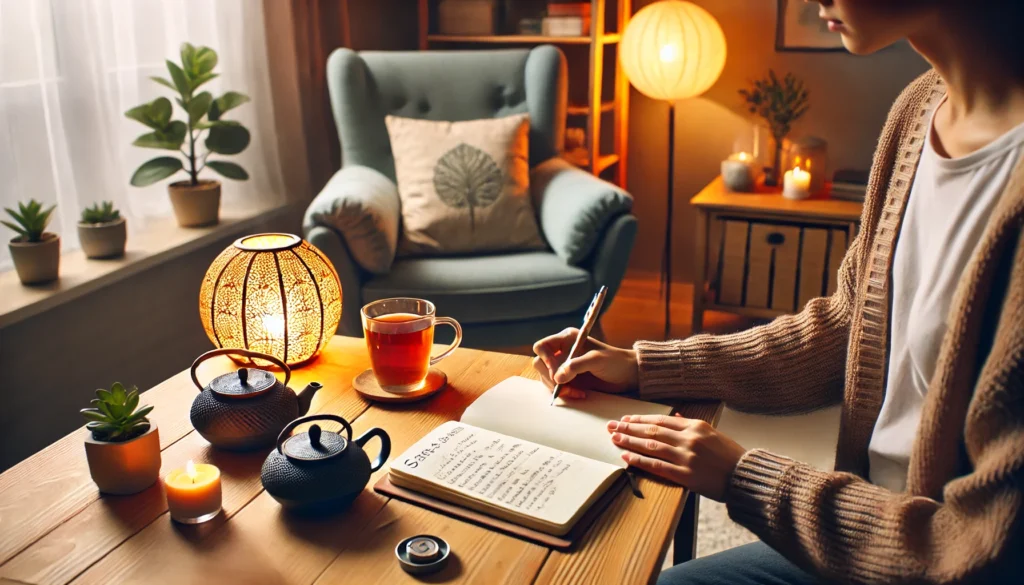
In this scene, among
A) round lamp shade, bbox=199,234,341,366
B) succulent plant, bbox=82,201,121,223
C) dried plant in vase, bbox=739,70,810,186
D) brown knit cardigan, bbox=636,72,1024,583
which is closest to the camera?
brown knit cardigan, bbox=636,72,1024,583

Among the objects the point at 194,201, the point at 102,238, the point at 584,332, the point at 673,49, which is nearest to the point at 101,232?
the point at 102,238

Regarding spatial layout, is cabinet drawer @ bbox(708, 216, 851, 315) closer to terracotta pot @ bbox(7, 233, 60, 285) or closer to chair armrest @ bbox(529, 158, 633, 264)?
chair armrest @ bbox(529, 158, 633, 264)

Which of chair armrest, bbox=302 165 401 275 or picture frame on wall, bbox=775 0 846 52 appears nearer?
chair armrest, bbox=302 165 401 275

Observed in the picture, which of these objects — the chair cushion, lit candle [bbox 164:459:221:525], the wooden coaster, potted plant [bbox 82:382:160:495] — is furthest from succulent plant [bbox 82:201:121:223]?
lit candle [bbox 164:459:221:525]

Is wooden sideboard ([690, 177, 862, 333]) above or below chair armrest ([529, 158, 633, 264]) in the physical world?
below

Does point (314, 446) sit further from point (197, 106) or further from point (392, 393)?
point (197, 106)

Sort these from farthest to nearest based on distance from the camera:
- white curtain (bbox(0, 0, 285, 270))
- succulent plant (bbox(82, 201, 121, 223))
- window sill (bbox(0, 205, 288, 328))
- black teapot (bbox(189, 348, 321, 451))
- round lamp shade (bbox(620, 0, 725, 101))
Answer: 1. round lamp shade (bbox(620, 0, 725, 101))
2. succulent plant (bbox(82, 201, 121, 223))
3. white curtain (bbox(0, 0, 285, 270))
4. window sill (bbox(0, 205, 288, 328))
5. black teapot (bbox(189, 348, 321, 451))

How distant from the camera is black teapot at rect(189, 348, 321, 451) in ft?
3.09

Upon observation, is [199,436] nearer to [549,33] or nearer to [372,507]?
[372,507]

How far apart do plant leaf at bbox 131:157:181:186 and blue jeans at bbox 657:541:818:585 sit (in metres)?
1.74

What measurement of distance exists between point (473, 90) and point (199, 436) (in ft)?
6.35

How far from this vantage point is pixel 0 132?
77.7 inches

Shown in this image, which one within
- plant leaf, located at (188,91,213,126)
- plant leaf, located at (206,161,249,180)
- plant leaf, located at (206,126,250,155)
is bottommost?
plant leaf, located at (206,161,249,180)

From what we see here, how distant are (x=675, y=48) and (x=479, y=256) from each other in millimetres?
988
